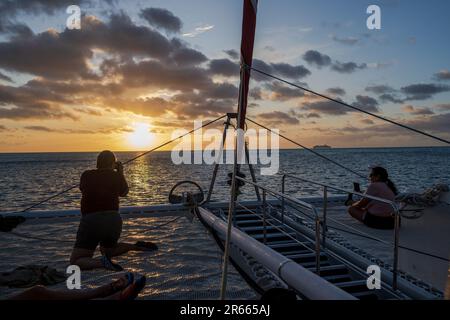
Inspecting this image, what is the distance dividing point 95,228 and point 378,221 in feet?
19.4

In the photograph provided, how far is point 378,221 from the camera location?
7.77 metres

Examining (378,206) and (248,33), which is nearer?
(248,33)

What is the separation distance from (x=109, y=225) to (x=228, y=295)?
8.05 feet

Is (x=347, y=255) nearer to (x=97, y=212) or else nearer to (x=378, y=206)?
(x=378, y=206)

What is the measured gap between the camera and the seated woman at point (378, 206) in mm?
6965

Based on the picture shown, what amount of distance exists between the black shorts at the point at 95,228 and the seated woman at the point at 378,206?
4.94m

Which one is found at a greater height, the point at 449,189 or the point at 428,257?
the point at 449,189

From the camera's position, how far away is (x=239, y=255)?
6953 millimetres

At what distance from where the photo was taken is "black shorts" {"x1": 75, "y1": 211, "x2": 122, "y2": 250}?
243 inches

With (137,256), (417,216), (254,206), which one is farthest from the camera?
(254,206)

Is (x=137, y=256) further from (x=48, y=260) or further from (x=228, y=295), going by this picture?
(x=228, y=295)

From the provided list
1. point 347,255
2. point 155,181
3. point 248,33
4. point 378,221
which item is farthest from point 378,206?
point 155,181
